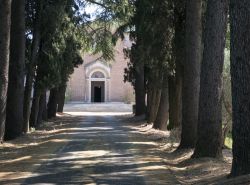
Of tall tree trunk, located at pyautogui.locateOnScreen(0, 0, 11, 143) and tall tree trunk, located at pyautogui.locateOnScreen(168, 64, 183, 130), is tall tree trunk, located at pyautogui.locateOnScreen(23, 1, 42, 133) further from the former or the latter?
tall tree trunk, located at pyautogui.locateOnScreen(0, 0, 11, 143)

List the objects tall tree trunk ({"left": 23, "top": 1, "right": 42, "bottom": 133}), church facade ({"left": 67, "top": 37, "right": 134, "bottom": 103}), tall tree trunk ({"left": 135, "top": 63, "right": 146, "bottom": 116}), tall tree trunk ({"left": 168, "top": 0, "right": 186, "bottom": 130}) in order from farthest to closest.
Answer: church facade ({"left": 67, "top": 37, "right": 134, "bottom": 103}) → tall tree trunk ({"left": 135, "top": 63, "right": 146, "bottom": 116}) → tall tree trunk ({"left": 23, "top": 1, "right": 42, "bottom": 133}) → tall tree trunk ({"left": 168, "top": 0, "right": 186, "bottom": 130})

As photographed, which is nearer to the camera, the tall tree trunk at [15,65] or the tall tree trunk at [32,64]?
the tall tree trunk at [15,65]

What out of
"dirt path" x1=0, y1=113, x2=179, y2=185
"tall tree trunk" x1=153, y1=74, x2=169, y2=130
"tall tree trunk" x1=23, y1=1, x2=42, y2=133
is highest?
"tall tree trunk" x1=23, y1=1, x2=42, y2=133

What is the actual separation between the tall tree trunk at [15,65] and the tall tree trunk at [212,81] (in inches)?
397

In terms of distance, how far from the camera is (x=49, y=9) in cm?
2675

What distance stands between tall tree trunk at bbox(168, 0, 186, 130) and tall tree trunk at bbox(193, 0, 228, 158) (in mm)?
6709

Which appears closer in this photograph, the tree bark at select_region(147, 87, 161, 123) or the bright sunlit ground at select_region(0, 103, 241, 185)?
the bright sunlit ground at select_region(0, 103, 241, 185)

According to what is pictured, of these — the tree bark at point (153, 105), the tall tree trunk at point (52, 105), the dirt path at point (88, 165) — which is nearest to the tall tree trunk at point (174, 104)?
the dirt path at point (88, 165)

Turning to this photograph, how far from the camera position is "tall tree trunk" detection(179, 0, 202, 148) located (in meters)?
17.4

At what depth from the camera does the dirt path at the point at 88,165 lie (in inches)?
473

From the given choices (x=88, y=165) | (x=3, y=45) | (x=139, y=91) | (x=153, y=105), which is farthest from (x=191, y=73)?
(x=139, y=91)

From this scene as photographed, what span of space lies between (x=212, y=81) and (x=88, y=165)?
3875mm

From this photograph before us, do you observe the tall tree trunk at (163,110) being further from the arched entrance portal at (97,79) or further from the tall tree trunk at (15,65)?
the arched entrance portal at (97,79)

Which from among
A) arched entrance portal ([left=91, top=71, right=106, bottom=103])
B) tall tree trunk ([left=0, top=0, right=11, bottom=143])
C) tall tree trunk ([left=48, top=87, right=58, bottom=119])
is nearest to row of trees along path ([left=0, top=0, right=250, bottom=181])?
tall tree trunk ([left=0, top=0, right=11, bottom=143])
